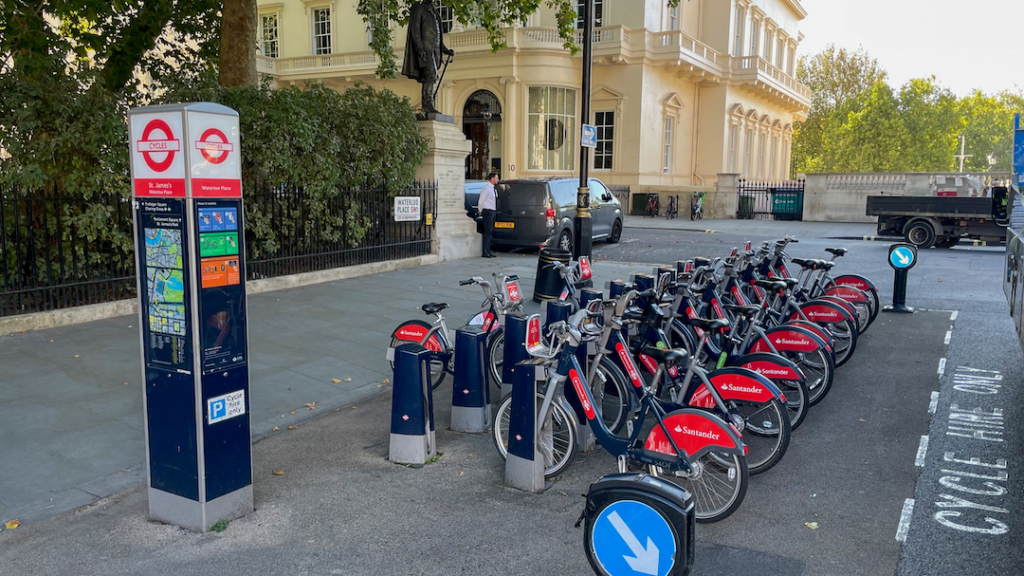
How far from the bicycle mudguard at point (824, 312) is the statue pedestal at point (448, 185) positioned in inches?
327

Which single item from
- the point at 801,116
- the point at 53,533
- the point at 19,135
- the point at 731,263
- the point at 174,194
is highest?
the point at 801,116

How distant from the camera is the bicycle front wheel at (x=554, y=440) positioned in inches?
172

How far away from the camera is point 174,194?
357 centimetres

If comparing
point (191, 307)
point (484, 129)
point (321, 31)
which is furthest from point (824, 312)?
point (321, 31)

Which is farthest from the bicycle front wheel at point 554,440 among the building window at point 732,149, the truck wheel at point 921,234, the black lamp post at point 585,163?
the building window at point 732,149

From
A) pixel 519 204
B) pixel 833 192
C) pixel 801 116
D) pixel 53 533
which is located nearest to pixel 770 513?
pixel 53 533

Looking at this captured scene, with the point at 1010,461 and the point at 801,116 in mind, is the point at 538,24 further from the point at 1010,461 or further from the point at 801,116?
the point at 1010,461

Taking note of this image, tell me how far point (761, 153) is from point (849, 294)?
37.9m

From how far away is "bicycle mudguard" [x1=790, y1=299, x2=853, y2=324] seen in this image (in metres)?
6.77

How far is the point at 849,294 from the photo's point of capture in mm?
7852

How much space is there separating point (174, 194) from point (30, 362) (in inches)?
173

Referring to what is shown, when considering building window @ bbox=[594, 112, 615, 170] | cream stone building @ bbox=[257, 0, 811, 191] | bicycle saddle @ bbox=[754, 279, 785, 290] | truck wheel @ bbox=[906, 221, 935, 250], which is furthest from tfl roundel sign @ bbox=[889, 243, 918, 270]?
building window @ bbox=[594, 112, 615, 170]

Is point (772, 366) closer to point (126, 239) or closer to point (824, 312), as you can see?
point (824, 312)

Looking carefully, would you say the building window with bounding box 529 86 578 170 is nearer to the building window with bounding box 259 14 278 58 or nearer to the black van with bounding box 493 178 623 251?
the black van with bounding box 493 178 623 251
